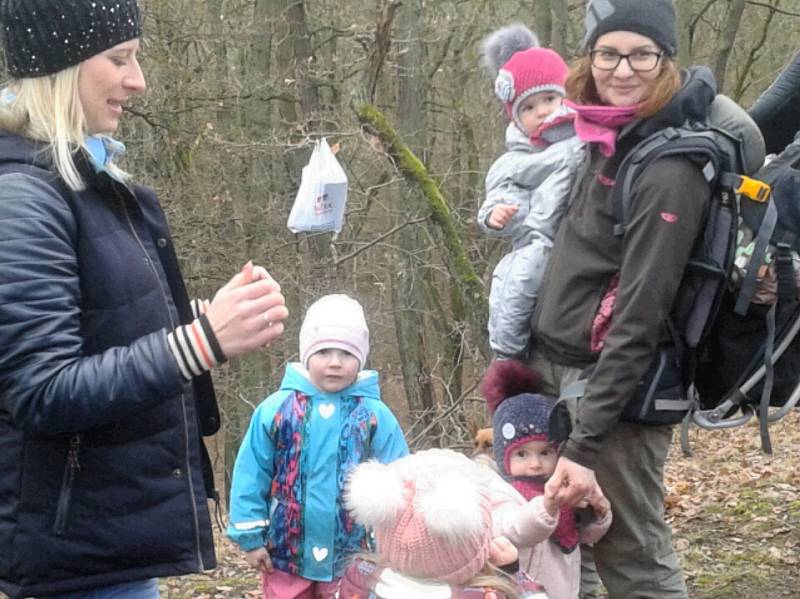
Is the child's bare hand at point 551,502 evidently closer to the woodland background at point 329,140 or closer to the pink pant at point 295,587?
the pink pant at point 295,587

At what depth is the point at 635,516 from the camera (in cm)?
320

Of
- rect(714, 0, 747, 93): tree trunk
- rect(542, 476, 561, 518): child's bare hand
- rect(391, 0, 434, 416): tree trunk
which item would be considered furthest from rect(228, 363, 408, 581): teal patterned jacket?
rect(714, 0, 747, 93): tree trunk

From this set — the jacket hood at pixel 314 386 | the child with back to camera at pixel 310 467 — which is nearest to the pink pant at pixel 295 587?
the child with back to camera at pixel 310 467

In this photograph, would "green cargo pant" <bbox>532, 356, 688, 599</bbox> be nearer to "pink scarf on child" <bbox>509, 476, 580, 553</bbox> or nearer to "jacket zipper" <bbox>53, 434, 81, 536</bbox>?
"pink scarf on child" <bbox>509, 476, 580, 553</bbox>

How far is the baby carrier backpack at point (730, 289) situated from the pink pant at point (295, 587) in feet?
4.21

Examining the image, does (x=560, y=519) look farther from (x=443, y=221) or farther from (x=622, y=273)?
(x=443, y=221)

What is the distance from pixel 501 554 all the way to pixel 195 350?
3.57 feet

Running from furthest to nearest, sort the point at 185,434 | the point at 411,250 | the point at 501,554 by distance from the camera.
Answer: the point at 411,250 < the point at 501,554 < the point at 185,434

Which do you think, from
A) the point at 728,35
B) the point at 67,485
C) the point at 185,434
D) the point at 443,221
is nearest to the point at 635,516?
the point at 185,434

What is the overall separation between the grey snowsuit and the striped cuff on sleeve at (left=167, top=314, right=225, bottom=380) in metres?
1.53

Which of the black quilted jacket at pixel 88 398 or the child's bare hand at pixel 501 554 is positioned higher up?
the black quilted jacket at pixel 88 398

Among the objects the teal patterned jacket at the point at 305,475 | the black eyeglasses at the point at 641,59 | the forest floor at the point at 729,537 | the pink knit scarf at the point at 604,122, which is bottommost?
the forest floor at the point at 729,537

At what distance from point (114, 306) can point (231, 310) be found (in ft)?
1.03

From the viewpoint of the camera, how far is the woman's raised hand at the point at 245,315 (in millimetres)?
2076
